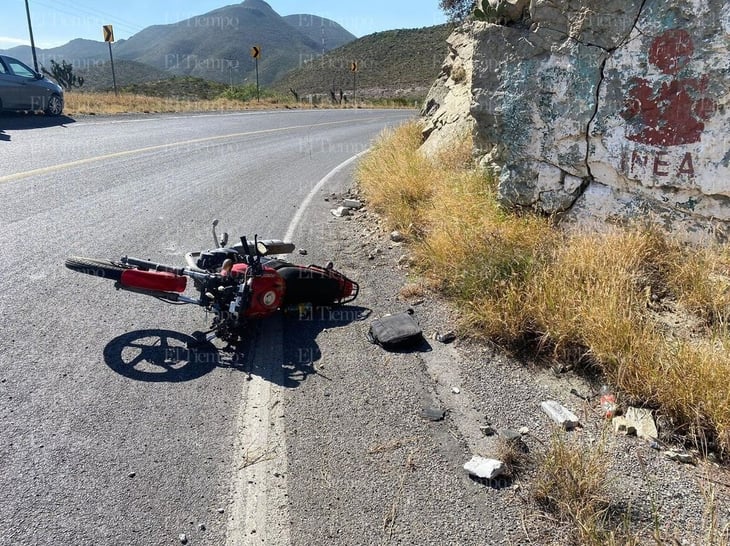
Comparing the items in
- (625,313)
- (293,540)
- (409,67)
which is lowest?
(293,540)

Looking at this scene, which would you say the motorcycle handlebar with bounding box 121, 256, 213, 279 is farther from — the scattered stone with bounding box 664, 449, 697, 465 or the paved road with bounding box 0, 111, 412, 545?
the scattered stone with bounding box 664, 449, 697, 465

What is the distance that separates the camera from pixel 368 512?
2727 millimetres

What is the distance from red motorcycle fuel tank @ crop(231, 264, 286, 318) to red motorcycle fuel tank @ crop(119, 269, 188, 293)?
433 millimetres

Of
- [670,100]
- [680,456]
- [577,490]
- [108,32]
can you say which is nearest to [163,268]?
[577,490]

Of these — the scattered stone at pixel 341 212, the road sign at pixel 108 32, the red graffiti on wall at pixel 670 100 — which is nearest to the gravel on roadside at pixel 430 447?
the red graffiti on wall at pixel 670 100

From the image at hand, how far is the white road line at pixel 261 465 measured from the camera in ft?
8.60

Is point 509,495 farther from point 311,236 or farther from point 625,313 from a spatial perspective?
point 311,236

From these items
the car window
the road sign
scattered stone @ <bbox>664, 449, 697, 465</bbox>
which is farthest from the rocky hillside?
scattered stone @ <bbox>664, 449, 697, 465</bbox>

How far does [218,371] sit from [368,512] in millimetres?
1706

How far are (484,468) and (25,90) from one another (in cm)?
1689

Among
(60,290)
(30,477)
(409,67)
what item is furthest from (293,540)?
(409,67)

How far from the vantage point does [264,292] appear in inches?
177

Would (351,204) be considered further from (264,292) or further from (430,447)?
(430,447)

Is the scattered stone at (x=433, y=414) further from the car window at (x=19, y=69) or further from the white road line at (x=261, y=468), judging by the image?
the car window at (x=19, y=69)
